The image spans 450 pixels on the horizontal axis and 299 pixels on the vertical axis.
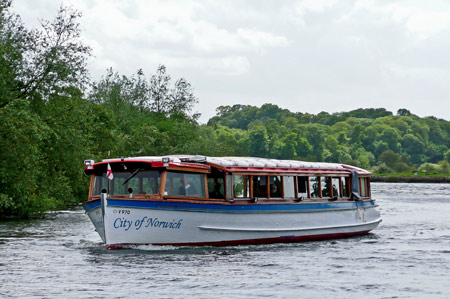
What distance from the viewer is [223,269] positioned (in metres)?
22.8

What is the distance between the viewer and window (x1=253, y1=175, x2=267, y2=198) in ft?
92.4

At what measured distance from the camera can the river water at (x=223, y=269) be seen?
1950 centimetres

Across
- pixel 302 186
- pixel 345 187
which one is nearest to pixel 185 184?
pixel 302 186

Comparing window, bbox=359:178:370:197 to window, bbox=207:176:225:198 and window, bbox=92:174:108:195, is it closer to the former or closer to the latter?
window, bbox=207:176:225:198

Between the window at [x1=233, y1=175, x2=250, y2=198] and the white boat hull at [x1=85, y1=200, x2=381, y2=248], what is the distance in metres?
0.51

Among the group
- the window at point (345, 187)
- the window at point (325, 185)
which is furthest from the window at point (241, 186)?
the window at point (345, 187)

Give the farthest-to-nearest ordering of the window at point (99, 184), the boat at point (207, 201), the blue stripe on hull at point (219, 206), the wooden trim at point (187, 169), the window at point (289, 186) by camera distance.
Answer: the window at point (289, 186) < the window at point (99, 184) < the wooden trim at point (187, 169) < the boat at point (207, 201) < the blue stripe on hull at point (219, 206)

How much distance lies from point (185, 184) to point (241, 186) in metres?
2.62

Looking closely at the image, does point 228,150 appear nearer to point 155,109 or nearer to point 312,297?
point 155,109

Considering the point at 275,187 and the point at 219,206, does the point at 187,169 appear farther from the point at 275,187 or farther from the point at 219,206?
the point at 275,187

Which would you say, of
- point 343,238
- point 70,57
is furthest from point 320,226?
point 70,57

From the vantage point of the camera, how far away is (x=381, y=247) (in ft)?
98.3

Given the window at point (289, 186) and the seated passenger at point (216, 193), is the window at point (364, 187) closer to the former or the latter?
the window at point (289, 186)

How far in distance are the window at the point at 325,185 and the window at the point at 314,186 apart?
32 cm
